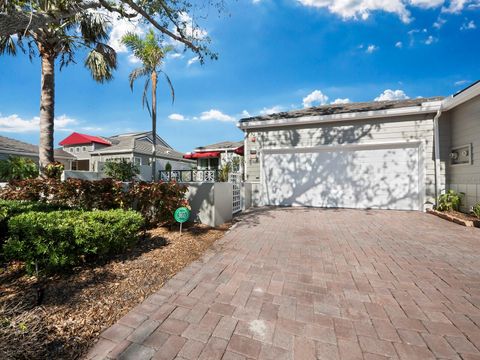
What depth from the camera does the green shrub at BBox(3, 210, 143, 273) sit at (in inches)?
109

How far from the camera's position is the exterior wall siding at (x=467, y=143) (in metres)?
5.93

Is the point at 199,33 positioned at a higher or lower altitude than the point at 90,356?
higher

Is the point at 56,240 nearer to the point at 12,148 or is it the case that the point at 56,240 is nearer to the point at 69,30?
the point at 69,30

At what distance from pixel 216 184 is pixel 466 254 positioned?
481 centimetres

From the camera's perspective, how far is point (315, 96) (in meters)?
12.5

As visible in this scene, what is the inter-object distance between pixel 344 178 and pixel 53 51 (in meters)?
10.5

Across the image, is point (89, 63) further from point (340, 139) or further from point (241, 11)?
point (340, 139)

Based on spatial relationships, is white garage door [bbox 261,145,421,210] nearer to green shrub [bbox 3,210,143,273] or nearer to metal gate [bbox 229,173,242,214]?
metal gate [bbox 229,173,242,214]

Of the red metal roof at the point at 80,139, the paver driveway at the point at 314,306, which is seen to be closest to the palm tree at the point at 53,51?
the paver driveway at the point at 314,306

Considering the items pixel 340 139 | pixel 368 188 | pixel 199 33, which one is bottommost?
pixel 368 188

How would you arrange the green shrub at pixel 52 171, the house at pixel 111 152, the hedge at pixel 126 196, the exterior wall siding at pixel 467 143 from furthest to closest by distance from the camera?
the house at pixel 111 152, the green shrub at pixel 52 171, the exterior wall siding at pixel 467 143, the hedge at pixel 126 196

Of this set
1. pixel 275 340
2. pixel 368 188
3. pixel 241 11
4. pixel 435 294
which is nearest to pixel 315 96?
pixel 368 188

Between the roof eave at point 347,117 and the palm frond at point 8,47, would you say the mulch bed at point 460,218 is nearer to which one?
the roof eave at point 347,117

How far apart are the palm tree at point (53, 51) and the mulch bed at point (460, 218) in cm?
1104
